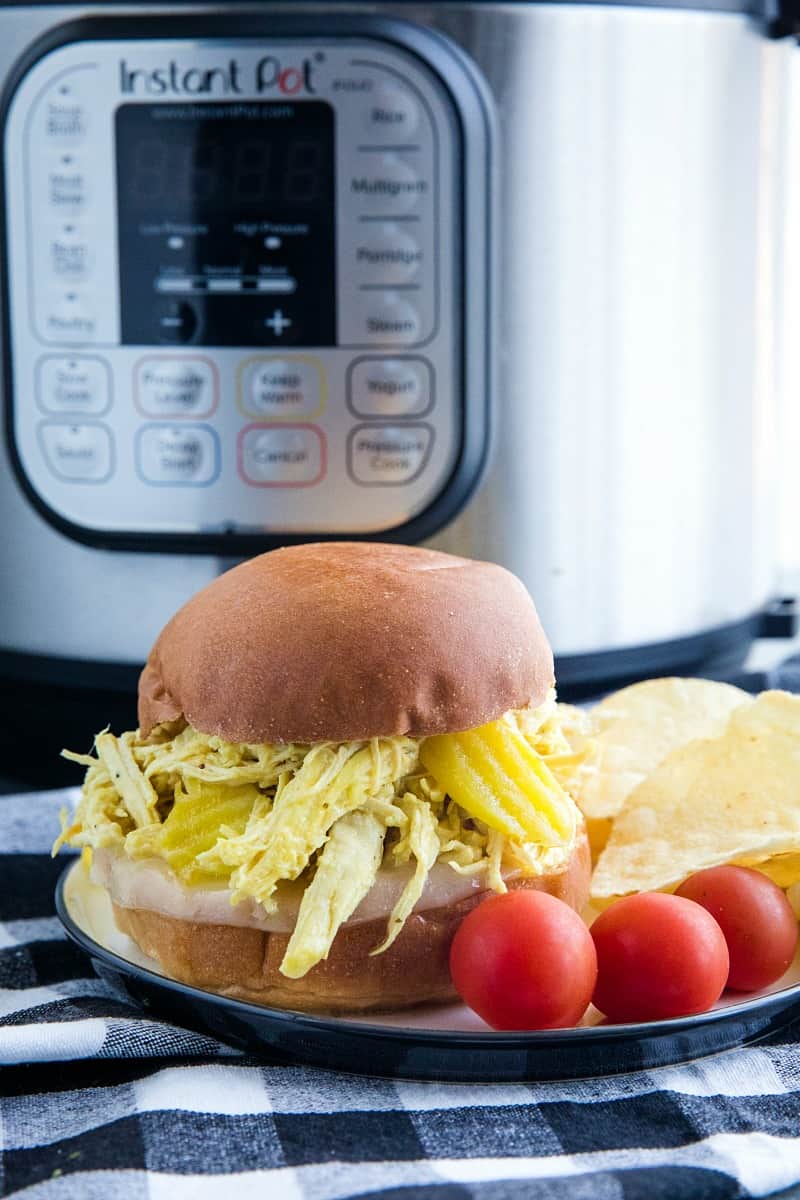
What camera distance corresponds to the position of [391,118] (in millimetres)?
1152

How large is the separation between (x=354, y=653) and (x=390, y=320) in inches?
16.0

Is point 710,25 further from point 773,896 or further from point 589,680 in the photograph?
point 773,896

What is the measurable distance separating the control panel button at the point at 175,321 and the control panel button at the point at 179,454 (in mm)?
68

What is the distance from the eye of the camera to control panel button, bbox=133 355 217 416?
3.93 ft

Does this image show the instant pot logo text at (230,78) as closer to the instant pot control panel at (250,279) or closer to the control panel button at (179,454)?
the instant pot control panel at (250,279)

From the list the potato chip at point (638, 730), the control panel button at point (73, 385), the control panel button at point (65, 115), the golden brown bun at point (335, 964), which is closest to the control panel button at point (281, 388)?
the control panel button at point (73, 385)

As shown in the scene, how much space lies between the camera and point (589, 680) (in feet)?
4.20

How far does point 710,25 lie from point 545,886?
2.29 ft

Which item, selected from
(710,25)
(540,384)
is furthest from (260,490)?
(710,25)

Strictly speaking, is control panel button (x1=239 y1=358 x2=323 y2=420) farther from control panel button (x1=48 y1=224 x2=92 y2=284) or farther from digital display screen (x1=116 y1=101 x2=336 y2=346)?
control panel button (x1=48 y1=224 x2=92 y2=284)

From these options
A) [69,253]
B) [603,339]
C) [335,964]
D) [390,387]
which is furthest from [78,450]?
[335,964]

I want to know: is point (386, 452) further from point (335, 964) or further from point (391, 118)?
point (335, 964)

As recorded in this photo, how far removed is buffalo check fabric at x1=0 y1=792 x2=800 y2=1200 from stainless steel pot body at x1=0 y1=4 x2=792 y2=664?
0.46 m

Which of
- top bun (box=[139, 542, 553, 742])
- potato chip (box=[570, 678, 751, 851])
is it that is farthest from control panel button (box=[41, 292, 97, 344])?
potato chip (box=[570, 678, 751, 851])
